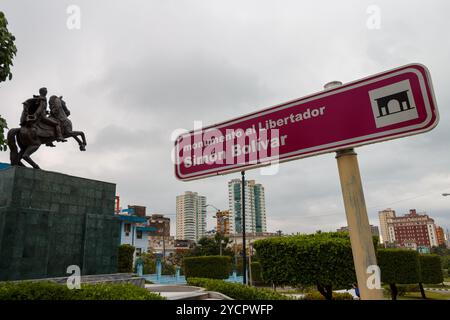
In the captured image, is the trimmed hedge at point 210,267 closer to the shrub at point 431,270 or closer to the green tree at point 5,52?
the shrub at point 431,270

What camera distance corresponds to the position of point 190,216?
475 feet

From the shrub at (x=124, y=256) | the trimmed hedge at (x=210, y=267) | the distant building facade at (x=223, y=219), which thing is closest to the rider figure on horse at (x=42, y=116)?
the shrub at (x=124, y=256)

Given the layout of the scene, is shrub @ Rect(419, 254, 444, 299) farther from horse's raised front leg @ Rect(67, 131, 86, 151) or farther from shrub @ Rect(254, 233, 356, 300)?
horse's raised front leg @ Rect(67, 131, 86, 151)

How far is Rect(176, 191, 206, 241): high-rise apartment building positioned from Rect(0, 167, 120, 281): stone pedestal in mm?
128614

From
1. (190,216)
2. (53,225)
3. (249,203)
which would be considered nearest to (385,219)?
(249,203)

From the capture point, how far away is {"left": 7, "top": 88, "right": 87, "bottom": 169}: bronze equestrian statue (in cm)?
1222

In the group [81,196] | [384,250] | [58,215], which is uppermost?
[81,196]

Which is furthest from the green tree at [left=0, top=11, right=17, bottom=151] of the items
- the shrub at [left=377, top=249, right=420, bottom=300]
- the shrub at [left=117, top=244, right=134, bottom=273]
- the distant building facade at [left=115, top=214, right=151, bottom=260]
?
the distant building facade at [left=115, top=214, right=151, bottom=260]

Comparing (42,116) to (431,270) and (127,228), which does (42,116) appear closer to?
(127,228)

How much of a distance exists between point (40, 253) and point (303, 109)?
469 inches

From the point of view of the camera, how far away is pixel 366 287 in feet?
5.49

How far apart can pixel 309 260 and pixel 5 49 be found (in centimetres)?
1368

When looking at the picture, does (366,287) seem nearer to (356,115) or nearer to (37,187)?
(356,115)
